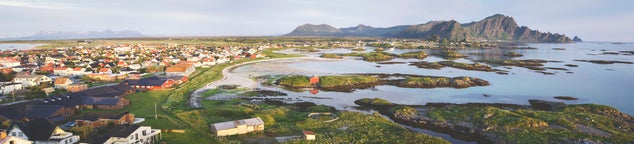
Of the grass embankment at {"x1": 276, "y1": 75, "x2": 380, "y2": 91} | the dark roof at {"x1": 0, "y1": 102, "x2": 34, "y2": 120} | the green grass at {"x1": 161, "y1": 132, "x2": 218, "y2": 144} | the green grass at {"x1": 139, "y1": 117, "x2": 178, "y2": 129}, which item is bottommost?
the green grass at {"x1": 161, "y1": 132, "x2": 218, "y2": 144}

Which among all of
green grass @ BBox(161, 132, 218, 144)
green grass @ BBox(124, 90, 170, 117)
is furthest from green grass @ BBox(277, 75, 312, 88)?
green grass @ BBox(161, 132, 218, 144)

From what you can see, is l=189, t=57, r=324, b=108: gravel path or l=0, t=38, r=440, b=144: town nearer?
l=0, t=38, r=440, b=144: town

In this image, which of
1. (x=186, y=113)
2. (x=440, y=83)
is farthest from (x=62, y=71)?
(x=440, y=83)

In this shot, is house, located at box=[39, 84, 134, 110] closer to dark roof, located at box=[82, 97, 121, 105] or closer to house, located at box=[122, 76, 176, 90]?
dark roof, located at box=[82, 97, 121, 105]

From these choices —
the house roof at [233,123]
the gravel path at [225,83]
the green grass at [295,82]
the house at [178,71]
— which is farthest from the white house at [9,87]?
the house roof at [233,123]

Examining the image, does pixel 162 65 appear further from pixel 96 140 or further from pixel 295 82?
pixel 96 140

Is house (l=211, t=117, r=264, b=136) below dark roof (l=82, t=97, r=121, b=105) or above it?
below

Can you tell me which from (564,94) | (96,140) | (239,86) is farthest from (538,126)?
(239,86)

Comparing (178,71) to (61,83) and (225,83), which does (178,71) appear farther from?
(61,83)

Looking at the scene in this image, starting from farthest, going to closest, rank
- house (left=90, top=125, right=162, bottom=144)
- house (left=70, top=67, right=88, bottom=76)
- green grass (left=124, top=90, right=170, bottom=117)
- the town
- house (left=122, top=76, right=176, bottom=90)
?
house (left=70, top=67, right=88, bottom=76)
house (left=122, top=76, right=176, bottom=90)
green grass (left=124, top=90, right=170, bottom=117)
the town
house (left=90, top=125, right=162, bottom=144)
